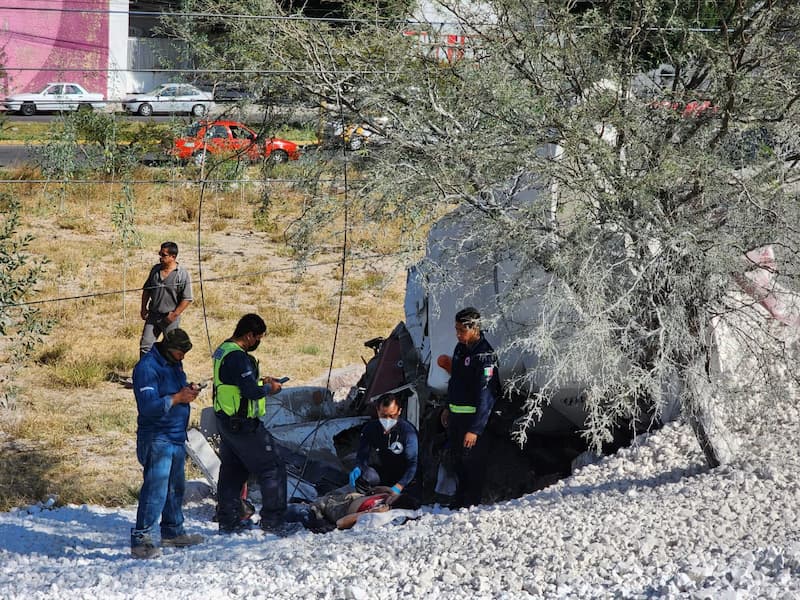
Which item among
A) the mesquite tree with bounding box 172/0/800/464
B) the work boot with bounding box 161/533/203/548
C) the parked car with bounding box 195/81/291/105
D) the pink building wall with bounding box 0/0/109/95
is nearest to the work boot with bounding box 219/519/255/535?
the work boot with bounding box 161/533/203/548

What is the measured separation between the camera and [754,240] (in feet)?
21.1

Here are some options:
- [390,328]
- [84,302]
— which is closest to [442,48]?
[390,328]

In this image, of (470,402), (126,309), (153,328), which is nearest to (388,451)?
(470,402)

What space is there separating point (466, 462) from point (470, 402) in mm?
442

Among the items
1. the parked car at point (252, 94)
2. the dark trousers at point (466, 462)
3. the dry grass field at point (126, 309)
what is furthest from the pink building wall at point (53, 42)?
the dark trousers at point (466, 462)

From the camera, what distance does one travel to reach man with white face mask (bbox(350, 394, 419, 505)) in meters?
7.62

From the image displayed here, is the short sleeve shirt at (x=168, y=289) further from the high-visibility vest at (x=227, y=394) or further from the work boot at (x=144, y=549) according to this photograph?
the work boot at (x=144, y=549)

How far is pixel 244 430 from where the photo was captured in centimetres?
730

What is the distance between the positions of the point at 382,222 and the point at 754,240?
7.58 ft

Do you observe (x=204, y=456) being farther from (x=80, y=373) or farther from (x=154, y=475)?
(x=80, y=373)

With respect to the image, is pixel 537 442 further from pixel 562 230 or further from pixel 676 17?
pixel 676 17

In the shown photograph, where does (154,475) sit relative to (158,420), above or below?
below

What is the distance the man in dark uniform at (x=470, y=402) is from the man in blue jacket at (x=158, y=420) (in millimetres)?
1978

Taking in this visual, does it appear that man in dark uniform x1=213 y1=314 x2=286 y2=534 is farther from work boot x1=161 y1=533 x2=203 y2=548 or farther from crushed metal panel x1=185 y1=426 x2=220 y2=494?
crushed metal panel x1=185 y1=426 x2=220 y2=494
